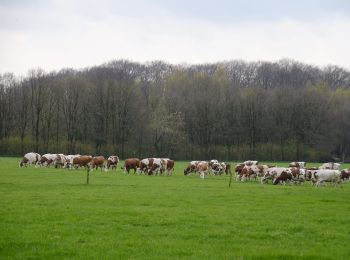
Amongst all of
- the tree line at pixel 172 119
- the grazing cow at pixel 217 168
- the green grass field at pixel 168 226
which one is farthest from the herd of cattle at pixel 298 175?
the tree line at pixel 172 119

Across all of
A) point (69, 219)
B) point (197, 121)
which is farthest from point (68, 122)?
point (69, 219)

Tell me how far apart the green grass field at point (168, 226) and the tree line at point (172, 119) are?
71509 millimetres

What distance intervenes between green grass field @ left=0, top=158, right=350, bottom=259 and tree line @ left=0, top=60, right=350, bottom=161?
71509mm

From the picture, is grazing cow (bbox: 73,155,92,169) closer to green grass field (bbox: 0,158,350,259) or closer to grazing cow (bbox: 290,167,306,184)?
grazing cow (bbox: 290,167,306,184)

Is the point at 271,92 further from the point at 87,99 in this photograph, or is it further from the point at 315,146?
the point at 87,99

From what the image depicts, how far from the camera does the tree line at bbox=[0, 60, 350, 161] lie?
3772 inches

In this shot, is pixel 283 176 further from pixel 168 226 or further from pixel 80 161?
pixel 168 226

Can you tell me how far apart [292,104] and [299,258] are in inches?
3757

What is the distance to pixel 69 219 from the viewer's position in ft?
51.5

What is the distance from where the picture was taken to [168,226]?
15047mm

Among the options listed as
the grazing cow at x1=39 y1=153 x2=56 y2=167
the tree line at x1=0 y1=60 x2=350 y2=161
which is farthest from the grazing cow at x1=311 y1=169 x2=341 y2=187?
the tree line at x1=0 y1=60 x2=350 y2=161

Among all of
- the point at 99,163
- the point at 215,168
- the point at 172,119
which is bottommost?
the point at 215,168

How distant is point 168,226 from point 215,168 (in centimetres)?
3228

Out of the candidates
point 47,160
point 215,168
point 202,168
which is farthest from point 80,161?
point 215,168
